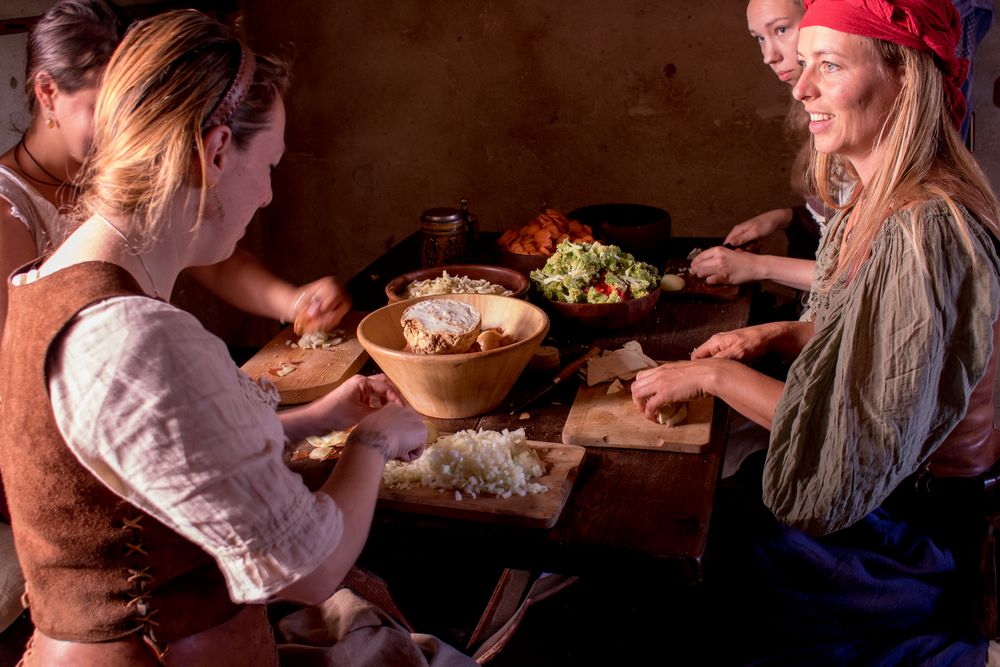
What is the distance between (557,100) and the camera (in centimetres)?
475

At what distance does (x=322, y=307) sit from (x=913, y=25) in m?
1.68

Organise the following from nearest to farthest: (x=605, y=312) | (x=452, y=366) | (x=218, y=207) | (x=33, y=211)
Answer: (x=218, y=207), (x=452, y=366), (x=33, y=211), (x=605, y=312)

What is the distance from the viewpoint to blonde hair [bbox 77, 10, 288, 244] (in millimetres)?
1351

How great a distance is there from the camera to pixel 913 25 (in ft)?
6.45

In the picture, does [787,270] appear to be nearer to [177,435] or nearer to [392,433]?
[392,433]

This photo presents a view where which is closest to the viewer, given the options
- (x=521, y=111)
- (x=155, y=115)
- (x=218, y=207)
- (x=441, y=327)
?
(x=155, y=115)

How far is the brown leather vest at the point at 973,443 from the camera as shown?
2084mm

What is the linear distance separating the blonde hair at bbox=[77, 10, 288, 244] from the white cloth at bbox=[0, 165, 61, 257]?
1136 millimetres

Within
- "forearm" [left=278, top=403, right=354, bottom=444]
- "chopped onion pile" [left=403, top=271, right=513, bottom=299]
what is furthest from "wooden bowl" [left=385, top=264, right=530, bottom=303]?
"forearm" [left=278, top=403, right=354, bottom=444]

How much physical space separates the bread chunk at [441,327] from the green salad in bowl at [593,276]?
1.86 feet

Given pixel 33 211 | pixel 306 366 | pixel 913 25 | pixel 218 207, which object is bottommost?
pixel 306 366

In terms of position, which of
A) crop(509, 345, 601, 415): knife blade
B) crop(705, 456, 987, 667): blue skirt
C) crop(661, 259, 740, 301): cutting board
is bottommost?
crop(705, 456, 987, 667): blue skirt

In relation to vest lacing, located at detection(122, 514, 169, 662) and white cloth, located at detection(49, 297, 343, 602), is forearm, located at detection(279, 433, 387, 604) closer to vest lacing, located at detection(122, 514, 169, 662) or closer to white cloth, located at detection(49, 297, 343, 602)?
white cloth, located at detection(49, 297, 343, 602)

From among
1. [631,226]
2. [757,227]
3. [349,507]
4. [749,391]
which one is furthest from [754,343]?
[349,507]
